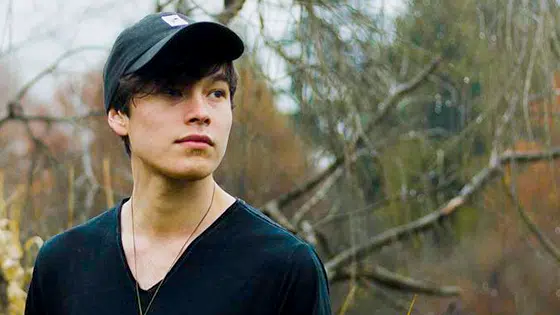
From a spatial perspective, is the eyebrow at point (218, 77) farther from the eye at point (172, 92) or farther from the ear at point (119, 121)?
the ear at point (119, 121)

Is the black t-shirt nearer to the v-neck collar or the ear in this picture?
the v-neck collar

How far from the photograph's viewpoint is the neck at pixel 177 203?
1.96 m

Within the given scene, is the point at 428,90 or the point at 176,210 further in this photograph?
the point at 428,90

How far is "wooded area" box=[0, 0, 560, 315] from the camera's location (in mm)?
3932

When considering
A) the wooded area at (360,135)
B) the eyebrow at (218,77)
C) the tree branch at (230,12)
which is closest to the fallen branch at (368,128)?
the wooded area at (360,135)

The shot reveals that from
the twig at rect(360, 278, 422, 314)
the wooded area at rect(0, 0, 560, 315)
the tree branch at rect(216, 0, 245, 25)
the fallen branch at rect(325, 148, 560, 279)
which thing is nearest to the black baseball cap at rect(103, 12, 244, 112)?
the wooded area at rect(0, 0, 560, 315)

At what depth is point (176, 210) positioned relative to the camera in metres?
1.98

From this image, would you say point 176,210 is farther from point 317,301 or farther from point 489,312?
point 489,312

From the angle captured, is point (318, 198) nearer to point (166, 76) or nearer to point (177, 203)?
point (177, 203)

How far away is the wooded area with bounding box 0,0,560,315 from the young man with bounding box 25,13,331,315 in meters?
1.41


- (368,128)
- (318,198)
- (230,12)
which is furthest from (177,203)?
(318,198)

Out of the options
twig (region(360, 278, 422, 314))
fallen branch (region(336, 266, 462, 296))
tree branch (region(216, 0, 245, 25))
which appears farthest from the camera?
fallen branch (region(336, 266, 462, 296))

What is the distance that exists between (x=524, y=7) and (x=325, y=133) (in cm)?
147

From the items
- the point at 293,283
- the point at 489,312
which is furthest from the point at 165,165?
the point at 489,312
